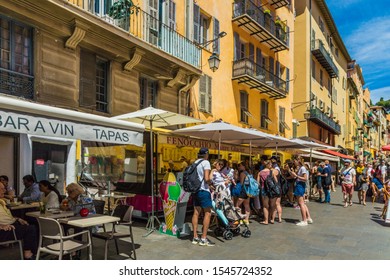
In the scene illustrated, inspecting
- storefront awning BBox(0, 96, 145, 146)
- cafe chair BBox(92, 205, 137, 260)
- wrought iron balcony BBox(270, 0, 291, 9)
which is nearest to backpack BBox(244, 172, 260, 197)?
cafe chair BBox(92, 205, 137, 260)

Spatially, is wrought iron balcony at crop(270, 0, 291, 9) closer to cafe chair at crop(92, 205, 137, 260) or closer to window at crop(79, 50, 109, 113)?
window at crop(79, 50, 109, 113)

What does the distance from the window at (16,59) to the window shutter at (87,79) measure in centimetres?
156

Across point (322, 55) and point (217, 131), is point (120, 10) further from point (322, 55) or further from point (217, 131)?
point (322, 55)

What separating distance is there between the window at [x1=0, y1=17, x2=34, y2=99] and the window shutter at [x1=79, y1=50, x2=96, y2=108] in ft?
5.11

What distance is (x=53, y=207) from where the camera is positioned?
216 inches

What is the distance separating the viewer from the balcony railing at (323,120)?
2547 centimetres

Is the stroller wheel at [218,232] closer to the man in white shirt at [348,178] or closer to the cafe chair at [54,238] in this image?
the cafe chair at [54,238]

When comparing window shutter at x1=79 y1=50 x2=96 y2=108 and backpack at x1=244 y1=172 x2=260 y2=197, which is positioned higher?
A: window shutter at x1=79 y1=50 x2=96 y2=108

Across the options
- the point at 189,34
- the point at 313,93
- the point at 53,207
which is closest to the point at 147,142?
the point at 53,207

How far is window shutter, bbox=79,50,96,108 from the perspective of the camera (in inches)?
380

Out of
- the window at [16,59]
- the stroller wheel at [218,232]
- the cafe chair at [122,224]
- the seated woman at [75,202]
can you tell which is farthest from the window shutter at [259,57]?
the seated woman at [75,202]

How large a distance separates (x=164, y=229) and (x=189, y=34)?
903cm

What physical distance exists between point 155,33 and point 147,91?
203 cm

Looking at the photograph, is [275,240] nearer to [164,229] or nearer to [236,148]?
[164,229]
